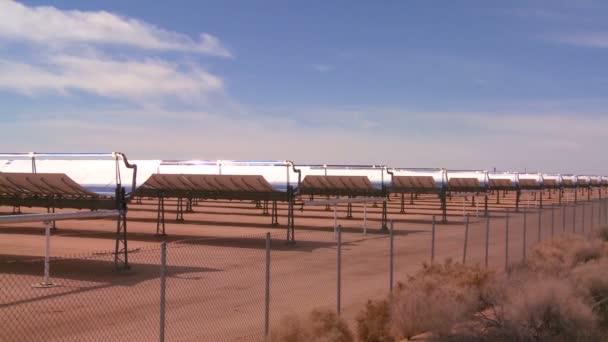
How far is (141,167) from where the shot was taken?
2909 cm

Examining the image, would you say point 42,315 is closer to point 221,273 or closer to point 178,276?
point 178,276

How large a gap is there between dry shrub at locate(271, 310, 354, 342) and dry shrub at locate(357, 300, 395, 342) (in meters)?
1.15

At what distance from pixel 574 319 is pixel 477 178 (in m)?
36.4

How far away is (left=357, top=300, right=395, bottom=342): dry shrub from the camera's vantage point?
1009 cm

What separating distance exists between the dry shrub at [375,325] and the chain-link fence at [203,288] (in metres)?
0.57

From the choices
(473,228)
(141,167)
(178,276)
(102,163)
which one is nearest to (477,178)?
(473,228)

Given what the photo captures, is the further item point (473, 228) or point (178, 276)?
point (473, 228)

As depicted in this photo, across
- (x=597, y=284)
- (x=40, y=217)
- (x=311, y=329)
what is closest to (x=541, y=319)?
(x=311, y=329)

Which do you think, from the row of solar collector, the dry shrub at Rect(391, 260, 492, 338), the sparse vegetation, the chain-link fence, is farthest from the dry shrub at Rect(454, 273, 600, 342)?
the row of solar collector

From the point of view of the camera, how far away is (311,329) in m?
8.58

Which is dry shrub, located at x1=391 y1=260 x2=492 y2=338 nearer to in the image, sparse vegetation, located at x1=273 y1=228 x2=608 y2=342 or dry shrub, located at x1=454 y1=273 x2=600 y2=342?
sparse vegetation, located at x1=273 y1=228 x2=608 y2=342

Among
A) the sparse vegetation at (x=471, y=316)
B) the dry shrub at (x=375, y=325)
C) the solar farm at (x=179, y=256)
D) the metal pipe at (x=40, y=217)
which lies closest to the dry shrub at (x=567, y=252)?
the solar farm at (x=179, y=256)

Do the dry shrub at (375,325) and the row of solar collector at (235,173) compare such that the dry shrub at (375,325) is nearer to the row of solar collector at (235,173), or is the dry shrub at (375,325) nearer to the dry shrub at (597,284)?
the dry shrub at (597,284)

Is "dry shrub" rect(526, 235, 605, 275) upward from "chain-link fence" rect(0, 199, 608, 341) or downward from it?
upward
